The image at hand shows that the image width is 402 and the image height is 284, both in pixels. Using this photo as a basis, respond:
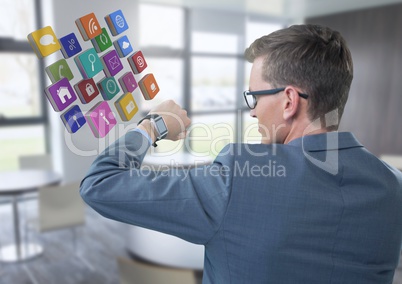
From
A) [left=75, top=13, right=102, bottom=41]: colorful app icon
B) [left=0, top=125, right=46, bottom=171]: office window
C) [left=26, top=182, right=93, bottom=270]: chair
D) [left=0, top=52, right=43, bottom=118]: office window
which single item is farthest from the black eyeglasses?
[left=26, top=182, right=93, bottom=270]: chair

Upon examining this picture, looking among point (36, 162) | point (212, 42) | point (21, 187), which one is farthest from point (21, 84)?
point (36, 162)

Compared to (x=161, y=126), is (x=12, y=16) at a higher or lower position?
higher

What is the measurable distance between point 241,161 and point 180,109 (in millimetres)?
192

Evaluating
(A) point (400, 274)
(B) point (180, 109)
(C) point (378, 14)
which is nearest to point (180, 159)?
(A) point (400, 274)

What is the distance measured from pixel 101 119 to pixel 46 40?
0.18 metres

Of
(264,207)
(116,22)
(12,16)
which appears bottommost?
(264,207)

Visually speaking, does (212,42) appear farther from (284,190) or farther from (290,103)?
(284,190)

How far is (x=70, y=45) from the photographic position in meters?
0.68

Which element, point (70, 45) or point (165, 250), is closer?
point (70, 45)

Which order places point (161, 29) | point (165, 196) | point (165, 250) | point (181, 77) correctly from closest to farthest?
point (165, 196) → point (161, 29) → point (165, 250) → point (181, 77)

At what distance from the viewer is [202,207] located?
25.0 inches

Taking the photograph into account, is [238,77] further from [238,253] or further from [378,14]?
[378,14]

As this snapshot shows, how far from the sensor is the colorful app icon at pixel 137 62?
74 centimetres

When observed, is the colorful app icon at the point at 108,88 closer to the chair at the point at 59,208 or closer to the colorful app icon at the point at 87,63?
the colorful app icon at the point at 87,63
